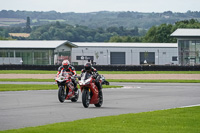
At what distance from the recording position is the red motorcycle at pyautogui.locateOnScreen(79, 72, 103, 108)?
68.1ft

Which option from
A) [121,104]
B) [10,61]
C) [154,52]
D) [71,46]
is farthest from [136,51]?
[121,104]

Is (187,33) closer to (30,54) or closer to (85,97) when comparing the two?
(30,54)

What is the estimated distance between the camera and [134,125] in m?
14.7

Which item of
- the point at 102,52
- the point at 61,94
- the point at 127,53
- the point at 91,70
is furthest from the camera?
the point at 127,53

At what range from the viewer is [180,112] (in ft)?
60.7

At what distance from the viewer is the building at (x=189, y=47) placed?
9762 cm

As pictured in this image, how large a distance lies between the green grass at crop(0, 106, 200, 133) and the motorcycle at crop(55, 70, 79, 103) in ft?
22.9

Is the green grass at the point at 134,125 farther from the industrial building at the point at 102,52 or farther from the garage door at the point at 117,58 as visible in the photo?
the garage door at the point at 117,58

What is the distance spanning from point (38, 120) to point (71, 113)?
2.64 meters

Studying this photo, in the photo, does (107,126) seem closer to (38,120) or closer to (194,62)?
(38,120)

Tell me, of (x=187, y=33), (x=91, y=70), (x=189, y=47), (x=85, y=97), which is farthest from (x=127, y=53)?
(x=85, y=97)

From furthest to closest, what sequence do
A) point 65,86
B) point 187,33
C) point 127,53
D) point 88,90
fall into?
point 127,53
point 187,33
point 65,86
point 88,90

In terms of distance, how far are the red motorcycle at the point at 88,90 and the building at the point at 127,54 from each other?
296 ft

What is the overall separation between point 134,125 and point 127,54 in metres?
100
